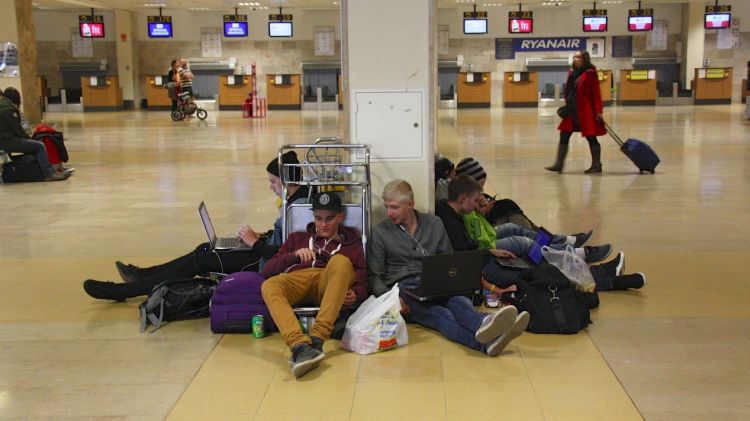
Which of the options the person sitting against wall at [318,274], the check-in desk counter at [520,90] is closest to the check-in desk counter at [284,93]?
the check-in desk counter at [520,90]

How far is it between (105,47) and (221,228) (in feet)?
90.2

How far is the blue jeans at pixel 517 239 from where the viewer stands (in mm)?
6234

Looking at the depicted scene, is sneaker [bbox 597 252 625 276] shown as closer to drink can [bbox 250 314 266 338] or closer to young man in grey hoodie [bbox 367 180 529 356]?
young man in grey hoodie [bbox 367 180 529 356]

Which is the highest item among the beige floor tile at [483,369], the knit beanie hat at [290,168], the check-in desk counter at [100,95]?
the check-in desk counter at [100,95]

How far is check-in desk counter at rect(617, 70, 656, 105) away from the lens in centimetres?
3119

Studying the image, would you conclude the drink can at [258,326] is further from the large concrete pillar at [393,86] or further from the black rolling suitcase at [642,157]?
the black rolling suitcase at [642,157]

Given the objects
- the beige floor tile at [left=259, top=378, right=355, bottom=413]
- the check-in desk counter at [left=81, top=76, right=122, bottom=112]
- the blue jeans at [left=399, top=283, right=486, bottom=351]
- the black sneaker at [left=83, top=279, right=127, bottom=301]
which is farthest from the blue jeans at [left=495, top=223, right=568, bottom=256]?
the check-in desk counter at [left=81, top=76, right=122, bottom=112]

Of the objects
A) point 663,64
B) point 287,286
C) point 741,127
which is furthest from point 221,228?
point 663,64

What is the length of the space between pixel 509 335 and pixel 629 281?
1734mm

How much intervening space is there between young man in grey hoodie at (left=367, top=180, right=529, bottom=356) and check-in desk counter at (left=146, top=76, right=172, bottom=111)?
2840 centimetres

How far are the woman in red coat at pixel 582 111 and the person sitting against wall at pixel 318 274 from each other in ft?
26.4

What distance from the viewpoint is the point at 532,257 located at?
6.18 metres

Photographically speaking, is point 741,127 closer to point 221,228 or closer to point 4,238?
point 221,228

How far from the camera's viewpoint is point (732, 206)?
9.46 metres
